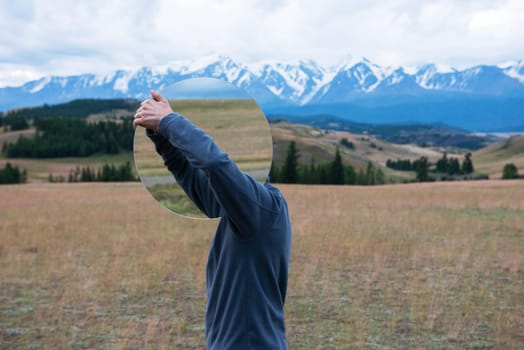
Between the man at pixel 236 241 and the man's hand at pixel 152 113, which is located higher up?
the man's hand at pixel 152 113

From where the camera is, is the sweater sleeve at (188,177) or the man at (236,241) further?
the sweater sleeve at (188,177)

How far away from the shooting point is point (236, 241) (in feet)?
7.06

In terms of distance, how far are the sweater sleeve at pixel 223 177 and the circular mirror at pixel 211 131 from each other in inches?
19.6

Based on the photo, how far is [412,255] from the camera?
1149 cm

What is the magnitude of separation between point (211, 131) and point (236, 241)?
2.33 ft

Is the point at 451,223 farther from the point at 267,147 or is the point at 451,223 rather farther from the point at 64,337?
the point at 267,147

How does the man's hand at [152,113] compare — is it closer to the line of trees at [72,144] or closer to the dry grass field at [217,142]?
the dry grass field at [217,142]

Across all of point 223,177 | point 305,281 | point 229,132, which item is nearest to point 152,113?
point 223,177

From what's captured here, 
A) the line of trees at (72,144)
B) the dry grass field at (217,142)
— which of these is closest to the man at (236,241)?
the dry grass field at (217,142)

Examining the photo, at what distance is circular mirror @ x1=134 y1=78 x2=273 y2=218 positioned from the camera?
2574mm

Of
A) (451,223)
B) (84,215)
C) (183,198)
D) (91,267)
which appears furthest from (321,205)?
(183,198)

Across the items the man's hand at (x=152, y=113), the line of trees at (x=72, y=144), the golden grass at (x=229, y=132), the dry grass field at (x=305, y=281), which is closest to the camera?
the man's hand at (x=152, y=113)

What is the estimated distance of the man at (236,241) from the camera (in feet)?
6.28

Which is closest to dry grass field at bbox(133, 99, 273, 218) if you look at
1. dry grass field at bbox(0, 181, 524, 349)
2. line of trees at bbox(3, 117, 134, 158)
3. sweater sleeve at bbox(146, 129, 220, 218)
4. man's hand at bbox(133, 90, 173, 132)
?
sweater sleeve at bbox(146, 129, 220, 218)
